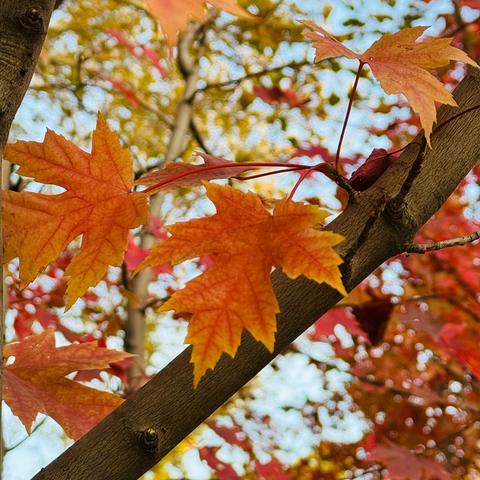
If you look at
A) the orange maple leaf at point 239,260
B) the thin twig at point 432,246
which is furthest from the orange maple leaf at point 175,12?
the thin twig at point 432,246

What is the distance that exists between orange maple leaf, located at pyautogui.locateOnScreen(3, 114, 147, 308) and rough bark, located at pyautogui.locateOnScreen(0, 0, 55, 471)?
110mm

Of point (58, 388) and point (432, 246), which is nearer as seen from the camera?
point (432, 246)

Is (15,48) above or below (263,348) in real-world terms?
above

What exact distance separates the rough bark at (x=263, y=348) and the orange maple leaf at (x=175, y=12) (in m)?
0.33

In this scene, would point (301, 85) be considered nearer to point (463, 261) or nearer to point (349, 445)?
point (463, 261)

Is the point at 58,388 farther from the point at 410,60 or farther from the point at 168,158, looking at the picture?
the point at 168,158

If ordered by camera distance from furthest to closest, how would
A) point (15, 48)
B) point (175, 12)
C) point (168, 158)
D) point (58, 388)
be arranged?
point (168, 158), point (58, 388), point (175, 12), point (15, 48)

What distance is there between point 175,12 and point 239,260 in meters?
0.38

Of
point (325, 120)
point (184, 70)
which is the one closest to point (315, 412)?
point (325, 120)

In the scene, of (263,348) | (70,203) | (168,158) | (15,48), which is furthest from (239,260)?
(168,158)

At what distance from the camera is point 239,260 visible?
33.6 inches

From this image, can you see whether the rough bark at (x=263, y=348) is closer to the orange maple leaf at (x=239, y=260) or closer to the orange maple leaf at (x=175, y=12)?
the orange maple leaf at (x=239, y=260)

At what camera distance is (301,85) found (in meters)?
3.96

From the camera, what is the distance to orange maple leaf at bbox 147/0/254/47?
3.08ft
